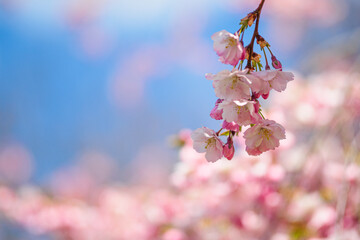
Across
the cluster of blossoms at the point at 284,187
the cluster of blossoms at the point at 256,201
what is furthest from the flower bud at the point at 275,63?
the cluster of blossoms at the point at 256,201

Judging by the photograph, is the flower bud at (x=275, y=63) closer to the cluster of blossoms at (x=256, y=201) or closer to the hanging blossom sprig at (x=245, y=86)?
the hanging blossom sprig at (x=245, y=86)

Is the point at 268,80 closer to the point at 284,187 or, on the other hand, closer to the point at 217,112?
the point at 217,112

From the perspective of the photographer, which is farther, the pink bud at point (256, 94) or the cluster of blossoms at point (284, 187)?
the cluster of blossoms at point (284, 187)

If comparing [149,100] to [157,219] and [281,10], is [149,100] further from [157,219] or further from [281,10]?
[157,219]

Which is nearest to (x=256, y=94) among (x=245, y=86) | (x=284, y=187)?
(x=245, y=86)

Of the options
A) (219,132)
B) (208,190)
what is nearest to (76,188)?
(208,190)

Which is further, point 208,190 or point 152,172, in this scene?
point 152,172

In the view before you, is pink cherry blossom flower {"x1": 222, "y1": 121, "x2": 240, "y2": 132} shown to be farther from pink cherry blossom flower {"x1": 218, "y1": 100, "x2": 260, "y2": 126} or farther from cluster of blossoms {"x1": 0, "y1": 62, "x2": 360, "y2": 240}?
cluster of blossoms {"x1": 0, "y1": 62, "x2": 360, "y2": 240}
